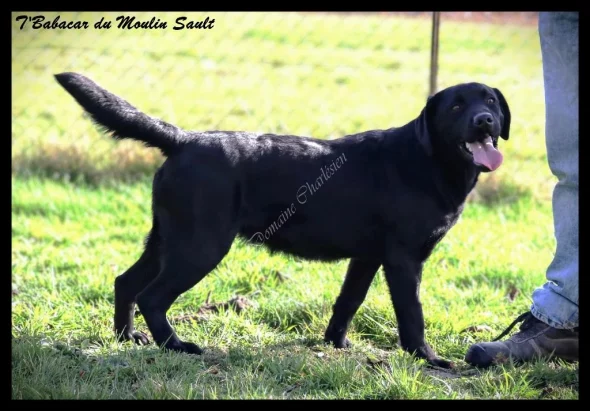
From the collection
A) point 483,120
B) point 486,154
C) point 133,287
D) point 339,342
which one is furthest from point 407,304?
point 133,287

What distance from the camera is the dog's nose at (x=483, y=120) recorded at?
11.1 ft

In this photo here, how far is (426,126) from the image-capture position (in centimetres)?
361

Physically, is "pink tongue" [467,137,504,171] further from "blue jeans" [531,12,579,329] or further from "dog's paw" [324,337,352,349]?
"dog's paw" [324,337,352,349]

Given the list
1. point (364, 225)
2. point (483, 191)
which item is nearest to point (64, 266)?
point (364, 225)

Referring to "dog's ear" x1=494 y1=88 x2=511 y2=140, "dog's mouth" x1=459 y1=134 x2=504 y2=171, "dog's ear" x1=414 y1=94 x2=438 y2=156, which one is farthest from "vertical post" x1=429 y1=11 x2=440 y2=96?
"dog's mouth" x1=459 y1=134 x2=504 y2=171

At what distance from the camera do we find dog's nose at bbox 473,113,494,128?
3393mm

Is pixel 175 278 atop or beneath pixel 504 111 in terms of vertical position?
beneath

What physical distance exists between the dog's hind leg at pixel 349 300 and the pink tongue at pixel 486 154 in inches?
28.2

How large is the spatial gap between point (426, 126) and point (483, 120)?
0.31m

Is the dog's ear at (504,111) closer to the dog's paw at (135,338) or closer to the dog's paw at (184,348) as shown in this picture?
the dog's paw at (184,348)

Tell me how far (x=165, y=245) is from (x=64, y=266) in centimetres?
154

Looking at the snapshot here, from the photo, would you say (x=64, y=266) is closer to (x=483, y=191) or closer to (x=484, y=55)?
(x=483, y=191)

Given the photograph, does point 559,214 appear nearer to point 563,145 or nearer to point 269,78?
point 563,145

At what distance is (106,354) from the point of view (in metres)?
3.39
